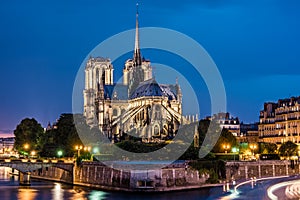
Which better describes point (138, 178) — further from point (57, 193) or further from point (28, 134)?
point (28, 134)

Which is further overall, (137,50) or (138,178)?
(137,50)

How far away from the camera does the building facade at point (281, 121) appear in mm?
109438

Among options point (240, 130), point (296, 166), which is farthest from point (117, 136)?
point (296, 166)

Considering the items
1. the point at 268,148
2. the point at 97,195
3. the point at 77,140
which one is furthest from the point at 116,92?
the point at 97,195

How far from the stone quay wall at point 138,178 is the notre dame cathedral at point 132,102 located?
39.4 m

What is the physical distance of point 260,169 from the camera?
78688 mm

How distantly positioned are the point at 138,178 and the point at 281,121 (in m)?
55.2

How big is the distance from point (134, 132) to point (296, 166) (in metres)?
53.9

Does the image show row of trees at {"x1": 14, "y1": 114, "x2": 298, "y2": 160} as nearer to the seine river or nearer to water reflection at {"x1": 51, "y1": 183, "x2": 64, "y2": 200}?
the seine river

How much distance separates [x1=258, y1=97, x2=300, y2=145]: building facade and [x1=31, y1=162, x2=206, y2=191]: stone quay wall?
4280 centimetres

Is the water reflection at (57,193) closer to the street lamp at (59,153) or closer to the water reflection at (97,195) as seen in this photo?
the water reflection at (97,195)

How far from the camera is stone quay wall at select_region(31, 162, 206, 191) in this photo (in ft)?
213

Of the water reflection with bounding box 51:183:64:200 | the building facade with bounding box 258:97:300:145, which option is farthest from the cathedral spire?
the water reflection with bounding box 51:183:64:200

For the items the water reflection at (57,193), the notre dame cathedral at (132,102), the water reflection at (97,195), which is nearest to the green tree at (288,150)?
the notre dame cathedral at (132,102)
